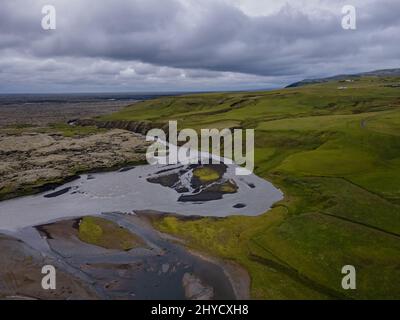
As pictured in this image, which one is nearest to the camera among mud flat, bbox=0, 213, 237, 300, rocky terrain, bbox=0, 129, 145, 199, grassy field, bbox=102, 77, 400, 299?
mud flat, bbox=0, 213, 237, 300

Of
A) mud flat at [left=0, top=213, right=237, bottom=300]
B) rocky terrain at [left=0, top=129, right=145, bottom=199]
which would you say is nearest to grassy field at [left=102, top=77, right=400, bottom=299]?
mud flat at [left=0, top=213, right=237, bottom=300]

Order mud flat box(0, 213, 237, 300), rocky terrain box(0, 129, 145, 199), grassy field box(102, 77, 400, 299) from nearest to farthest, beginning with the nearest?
mud flat box(0, 213, 237, 300)
grassy field box(102, 77, 400, 299)
rocky terrain box(0, 129, 145, 199)

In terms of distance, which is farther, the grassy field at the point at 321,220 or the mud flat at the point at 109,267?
the grassy field at the point at 321,220

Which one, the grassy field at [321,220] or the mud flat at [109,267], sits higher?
the grassy field at [321,220]

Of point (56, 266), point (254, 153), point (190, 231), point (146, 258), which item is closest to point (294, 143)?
point (254, 153)

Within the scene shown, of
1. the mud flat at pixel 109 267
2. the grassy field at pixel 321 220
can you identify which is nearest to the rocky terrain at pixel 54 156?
the mud flat at pixel 109 267

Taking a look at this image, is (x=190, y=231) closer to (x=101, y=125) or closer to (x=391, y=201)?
(x=391, y=201)

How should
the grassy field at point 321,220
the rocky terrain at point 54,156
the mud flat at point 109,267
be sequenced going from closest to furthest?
the mud flat at point 109,267
the grassy field at point 321,220
the rocky terrain at point 54,156

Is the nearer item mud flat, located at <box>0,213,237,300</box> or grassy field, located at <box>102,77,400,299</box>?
mud flat, located at <box>0,213,237,300</box>

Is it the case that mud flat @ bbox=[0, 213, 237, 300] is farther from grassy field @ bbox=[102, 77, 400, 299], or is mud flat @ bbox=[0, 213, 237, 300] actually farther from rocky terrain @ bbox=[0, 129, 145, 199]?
rocky terrain @ bbox=[0, 129, 145, 199]

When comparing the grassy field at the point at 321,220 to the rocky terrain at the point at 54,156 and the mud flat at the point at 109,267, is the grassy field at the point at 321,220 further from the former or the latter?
the rocky terrain at the point at 54,156
